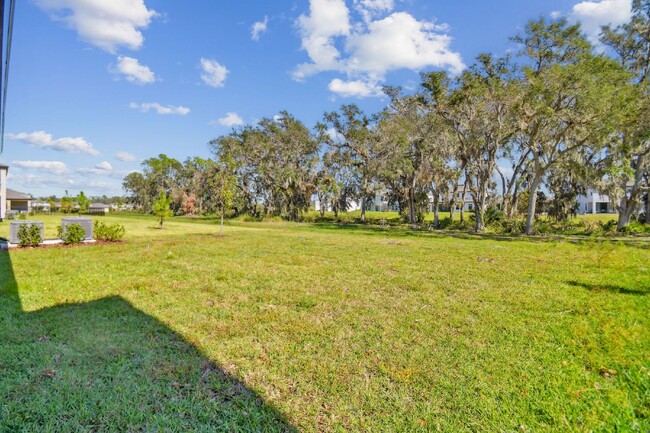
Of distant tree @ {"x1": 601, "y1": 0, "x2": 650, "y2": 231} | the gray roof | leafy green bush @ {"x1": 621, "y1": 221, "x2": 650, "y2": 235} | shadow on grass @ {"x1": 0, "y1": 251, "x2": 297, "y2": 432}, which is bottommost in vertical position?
shadow on grass @ {"x1": 0, "y1": 251, "x2": 297, "y2": 432}

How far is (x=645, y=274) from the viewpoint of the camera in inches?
318

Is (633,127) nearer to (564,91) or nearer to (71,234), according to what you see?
(564,91)

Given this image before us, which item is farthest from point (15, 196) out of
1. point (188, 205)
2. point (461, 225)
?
point (461, 225)

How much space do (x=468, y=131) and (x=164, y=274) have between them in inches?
781

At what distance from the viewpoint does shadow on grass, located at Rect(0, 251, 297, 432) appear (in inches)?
101

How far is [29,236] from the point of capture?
39.2ft

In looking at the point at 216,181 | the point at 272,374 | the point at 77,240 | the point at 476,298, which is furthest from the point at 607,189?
the point at 77,240

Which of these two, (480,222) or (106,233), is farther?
(480,222)

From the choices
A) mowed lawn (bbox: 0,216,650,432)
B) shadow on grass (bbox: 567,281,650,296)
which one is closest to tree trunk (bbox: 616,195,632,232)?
mowed lawn (bbox: 0,216,650,432)

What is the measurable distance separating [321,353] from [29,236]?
1338cm

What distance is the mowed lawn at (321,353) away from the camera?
269cm

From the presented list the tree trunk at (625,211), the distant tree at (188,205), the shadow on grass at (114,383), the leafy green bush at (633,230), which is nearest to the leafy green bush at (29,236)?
the shadow on grass at (114,383)

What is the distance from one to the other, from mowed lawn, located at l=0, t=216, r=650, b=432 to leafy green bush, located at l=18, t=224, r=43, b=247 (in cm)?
568

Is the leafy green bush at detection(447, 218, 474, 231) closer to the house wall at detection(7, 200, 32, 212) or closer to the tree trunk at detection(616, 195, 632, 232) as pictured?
the tree trunk at detection(616, 195, 632, 232)
